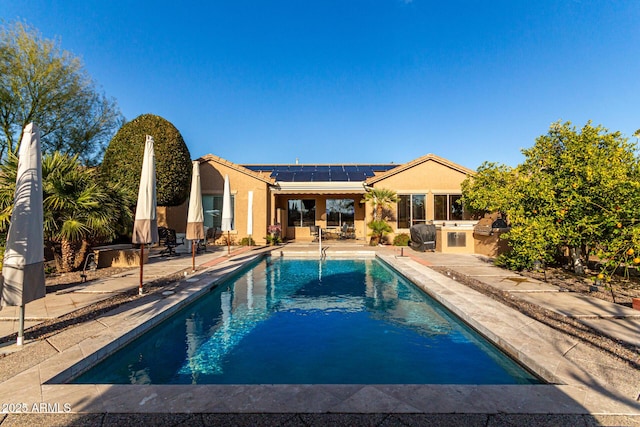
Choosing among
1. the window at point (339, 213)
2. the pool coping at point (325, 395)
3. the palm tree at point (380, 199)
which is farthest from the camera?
the window at point (339, 213)

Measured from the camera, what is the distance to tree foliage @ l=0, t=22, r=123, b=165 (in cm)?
1584

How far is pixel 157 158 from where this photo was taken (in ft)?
56.2

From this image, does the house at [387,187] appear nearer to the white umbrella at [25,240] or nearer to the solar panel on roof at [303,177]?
the solar panel on roof at [303,177]

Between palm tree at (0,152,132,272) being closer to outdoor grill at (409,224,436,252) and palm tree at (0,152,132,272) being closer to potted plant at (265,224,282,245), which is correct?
potted plant at (265,224,282,245)

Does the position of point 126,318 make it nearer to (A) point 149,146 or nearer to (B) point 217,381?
(B) point 217,381

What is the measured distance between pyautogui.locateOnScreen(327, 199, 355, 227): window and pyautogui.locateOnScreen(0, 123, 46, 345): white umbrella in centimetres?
2082

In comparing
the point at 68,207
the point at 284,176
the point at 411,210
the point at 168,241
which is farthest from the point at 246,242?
the point at 411,210

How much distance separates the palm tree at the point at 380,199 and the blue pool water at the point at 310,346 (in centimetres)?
1057

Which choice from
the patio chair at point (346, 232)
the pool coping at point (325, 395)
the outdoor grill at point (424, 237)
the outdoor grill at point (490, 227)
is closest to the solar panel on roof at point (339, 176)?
the patio chair at point (346, 232)

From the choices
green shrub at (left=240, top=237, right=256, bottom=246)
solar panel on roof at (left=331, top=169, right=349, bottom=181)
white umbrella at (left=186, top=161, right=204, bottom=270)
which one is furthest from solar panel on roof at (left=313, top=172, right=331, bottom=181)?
white umbrella at (left=186, top=161, right=204, bottom=270)

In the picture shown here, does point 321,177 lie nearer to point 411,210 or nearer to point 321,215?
point 321,215

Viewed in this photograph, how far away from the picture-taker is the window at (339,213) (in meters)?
25.1

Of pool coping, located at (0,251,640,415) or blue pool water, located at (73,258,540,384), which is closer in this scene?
pool coping, located at (0,251,640,415)

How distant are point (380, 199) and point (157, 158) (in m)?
13.4
